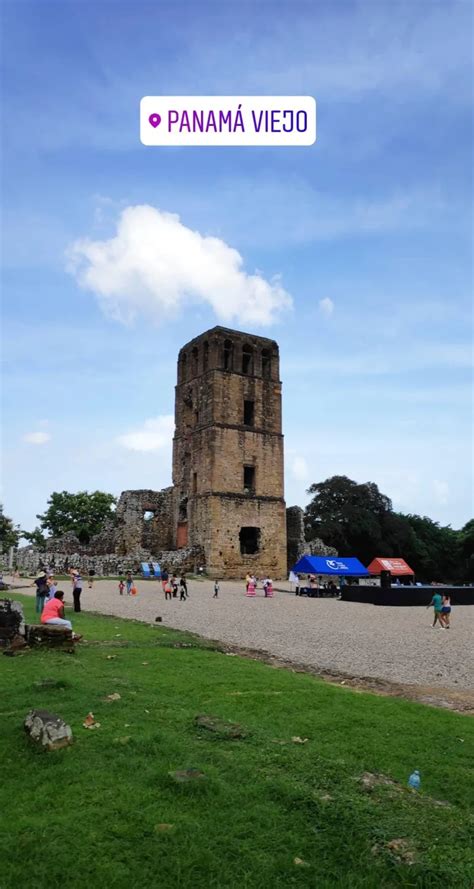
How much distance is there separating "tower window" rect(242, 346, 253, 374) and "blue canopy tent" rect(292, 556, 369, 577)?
15831 mm

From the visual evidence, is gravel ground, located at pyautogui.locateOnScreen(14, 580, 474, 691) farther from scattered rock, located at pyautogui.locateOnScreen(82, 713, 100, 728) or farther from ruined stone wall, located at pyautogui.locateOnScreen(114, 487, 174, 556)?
ruined stone wall, located at pyautogui.locateOnScreen(114, 487, 174, 556)

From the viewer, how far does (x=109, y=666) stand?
8438 millimetres

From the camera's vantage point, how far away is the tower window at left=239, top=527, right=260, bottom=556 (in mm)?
39500

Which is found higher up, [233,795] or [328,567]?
[233,795]

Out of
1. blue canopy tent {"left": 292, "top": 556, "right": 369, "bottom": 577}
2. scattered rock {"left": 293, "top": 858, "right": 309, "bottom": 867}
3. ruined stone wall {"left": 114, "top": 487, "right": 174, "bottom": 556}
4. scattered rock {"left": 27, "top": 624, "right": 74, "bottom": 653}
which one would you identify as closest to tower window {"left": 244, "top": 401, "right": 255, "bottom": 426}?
ruined stone wall {"left": 114, "top": 487, "right": 174, "bottom": 556}


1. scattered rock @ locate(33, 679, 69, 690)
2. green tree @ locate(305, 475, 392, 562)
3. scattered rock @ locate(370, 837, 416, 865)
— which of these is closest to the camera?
scattered rock @ locate(370, 837, 416, 865)

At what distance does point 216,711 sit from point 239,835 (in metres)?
2.62

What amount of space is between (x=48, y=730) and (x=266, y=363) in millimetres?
39299

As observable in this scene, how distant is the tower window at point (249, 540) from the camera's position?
130ft

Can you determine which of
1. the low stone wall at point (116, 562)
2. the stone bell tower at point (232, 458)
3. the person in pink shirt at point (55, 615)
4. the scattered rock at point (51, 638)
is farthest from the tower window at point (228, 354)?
the scattered rock at point (51, 638)

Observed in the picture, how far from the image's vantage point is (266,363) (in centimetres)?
4319

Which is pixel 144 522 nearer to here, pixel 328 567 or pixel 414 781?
pixel 328 567

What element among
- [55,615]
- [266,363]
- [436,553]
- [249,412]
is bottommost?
[436,553]

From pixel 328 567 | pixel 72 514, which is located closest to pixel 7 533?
pixel 72 514
